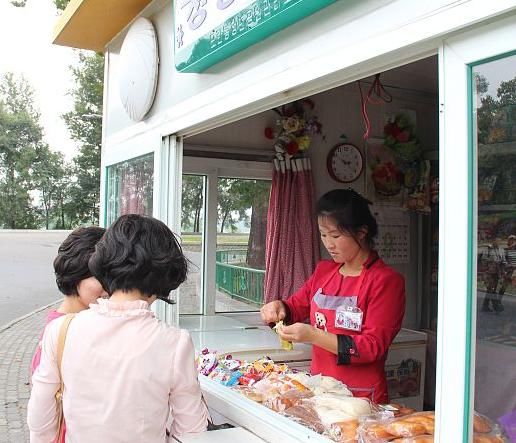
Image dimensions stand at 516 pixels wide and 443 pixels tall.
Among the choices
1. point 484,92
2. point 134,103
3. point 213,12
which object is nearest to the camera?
point 484,92

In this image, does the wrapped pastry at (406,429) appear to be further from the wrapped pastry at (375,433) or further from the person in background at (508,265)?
the person in background at (508,265)

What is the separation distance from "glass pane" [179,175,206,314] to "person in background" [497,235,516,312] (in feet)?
Result: 9.07

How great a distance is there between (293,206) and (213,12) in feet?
6.28

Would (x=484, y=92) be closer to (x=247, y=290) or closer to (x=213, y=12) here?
(x=213, y=12)

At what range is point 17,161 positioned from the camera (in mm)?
34375

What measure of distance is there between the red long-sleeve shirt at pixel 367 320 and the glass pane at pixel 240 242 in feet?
5.87

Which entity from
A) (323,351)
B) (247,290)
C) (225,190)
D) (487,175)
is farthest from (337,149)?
(487,175)

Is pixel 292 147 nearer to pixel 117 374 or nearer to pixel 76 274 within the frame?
pixel 76 274

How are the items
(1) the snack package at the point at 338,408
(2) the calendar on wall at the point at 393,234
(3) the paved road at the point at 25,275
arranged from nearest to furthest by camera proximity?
(1) the snack package at the point at 338,408, (2) the calendar on wall at the point at 393,234, (3) the paved road at the point at 25,275

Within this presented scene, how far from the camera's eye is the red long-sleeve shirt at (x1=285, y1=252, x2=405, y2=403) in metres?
2.25

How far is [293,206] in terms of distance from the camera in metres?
3.99

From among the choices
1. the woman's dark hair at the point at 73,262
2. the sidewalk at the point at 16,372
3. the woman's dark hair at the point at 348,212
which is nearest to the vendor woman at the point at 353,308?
the woman's dark hair at the point at 348,212

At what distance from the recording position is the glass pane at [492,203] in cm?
129

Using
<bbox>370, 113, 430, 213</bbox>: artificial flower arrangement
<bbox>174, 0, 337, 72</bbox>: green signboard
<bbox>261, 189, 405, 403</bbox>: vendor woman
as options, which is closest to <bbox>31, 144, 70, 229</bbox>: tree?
<bbox>370, 113, 430, 213</bbox>: artificial flower arrangement
